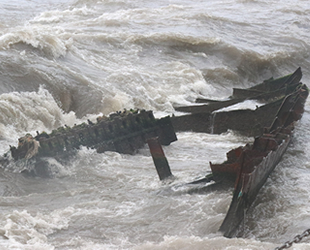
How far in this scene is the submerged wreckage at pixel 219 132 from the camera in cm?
770

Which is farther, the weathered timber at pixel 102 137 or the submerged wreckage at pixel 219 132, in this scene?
the weathered timber at pixel 102 137

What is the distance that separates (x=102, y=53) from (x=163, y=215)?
16110 millimetres

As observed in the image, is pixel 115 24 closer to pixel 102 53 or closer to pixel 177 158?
pixel 102 53

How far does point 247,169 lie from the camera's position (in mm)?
7699

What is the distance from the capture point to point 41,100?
49.6ft

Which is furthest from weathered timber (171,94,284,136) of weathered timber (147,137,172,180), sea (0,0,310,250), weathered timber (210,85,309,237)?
weathered timber (147,137,172,180)

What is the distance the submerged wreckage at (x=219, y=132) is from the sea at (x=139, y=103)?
27 centimetres

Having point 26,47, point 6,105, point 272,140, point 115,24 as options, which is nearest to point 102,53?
point 26,47

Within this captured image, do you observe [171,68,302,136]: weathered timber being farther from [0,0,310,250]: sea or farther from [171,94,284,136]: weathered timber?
[0,0,310,250]: sea

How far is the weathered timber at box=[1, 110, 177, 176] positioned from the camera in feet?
31.3

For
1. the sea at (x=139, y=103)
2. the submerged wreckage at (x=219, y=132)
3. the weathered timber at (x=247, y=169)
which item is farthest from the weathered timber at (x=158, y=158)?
the weathered timber at (x=247, y=169)

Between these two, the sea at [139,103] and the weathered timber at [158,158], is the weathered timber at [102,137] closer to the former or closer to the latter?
the sea at [139,103]

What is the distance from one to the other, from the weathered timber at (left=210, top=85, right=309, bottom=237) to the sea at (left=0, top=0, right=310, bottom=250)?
0.20 m

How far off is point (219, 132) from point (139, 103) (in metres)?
4.41
